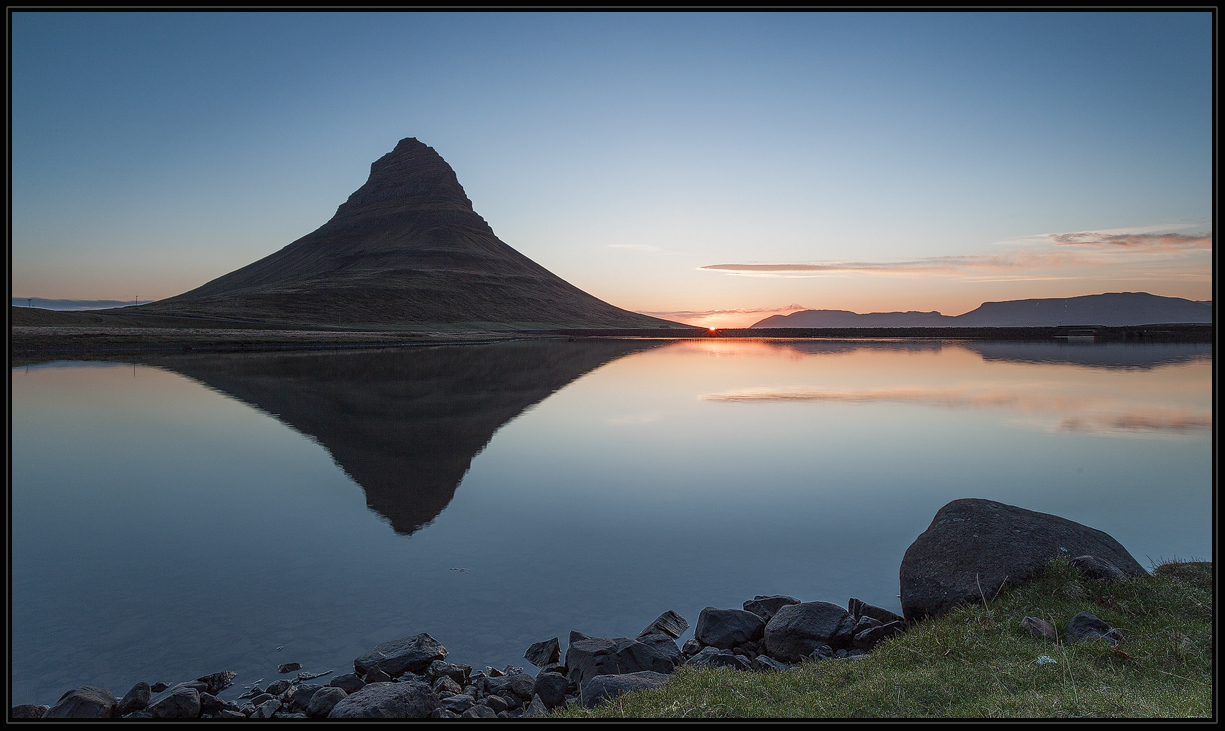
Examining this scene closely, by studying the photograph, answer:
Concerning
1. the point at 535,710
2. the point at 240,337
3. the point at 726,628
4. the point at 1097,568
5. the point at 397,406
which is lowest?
the point at 535,710

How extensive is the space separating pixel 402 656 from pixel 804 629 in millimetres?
5055

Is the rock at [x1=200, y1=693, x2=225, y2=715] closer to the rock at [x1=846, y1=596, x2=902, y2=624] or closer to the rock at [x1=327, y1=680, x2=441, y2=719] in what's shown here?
the rock at [x1=327, y1=680, x2=441, y2=719]

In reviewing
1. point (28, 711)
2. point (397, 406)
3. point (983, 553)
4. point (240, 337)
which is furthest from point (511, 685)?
point (240, 337)

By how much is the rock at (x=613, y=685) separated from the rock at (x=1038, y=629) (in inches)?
170

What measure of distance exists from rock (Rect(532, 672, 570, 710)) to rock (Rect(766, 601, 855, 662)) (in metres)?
2.80

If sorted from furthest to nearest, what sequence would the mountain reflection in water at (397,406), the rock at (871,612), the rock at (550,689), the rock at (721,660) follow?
the mountain reflection in water at (397,406)
the rock at (871,612)
the rock at (721,660)
the rock at (550,689)

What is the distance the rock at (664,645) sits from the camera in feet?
26.8

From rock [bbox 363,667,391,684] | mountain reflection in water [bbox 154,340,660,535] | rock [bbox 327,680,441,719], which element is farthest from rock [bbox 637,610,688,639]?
mountain reflection in water [bbox 154,340,660,535]

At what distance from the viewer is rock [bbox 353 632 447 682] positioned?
7.81m

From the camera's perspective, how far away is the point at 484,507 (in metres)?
14.6

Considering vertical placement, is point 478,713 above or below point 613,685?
below

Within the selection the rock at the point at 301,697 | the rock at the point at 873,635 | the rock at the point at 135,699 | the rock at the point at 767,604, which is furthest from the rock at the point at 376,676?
the rock at the point at 873,635

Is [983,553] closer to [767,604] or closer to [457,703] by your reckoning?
[767,604]

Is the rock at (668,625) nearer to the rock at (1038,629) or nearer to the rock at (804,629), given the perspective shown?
the rock at (804,629)
